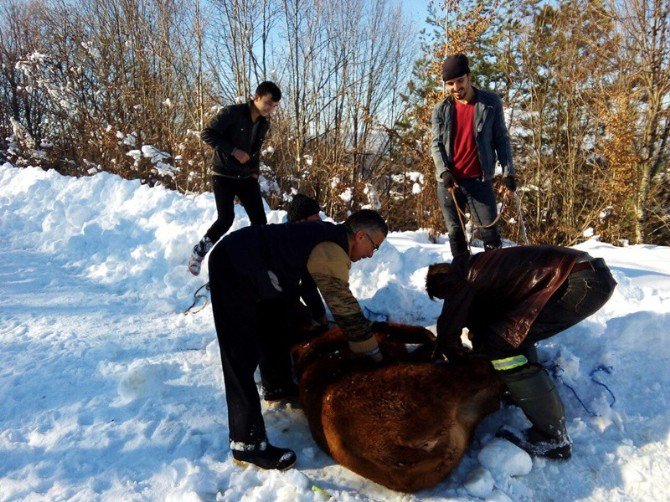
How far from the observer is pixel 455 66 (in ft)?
10.7

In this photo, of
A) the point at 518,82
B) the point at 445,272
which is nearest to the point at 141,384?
the point at 445,272

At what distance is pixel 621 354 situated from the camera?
9.01 ft

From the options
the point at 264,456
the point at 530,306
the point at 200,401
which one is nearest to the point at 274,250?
the point at 264,456

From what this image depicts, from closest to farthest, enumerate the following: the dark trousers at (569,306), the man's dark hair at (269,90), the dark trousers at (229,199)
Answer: the dark trousers at (569,306)
the man's dark hair at (269,90)
the dark trousers at (229,199)

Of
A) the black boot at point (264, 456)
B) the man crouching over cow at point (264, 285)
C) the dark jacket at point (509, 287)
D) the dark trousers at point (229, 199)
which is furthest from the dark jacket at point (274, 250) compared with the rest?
the dark trousers at point (229, 199)

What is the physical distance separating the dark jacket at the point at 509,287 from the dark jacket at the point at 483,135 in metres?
1.47

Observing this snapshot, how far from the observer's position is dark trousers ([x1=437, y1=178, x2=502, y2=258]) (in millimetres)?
3555

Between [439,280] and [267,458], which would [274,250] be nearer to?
[439,280]

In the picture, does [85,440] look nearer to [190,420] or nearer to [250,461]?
[190,420]

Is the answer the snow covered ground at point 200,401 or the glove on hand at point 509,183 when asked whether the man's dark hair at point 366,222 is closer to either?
the snow covered ground at point 200,401

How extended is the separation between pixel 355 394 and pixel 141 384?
4.50 feet

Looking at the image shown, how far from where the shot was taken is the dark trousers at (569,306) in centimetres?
208

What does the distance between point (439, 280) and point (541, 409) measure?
0.78 meters

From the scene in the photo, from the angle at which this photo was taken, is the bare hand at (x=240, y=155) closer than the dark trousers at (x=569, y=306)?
No
